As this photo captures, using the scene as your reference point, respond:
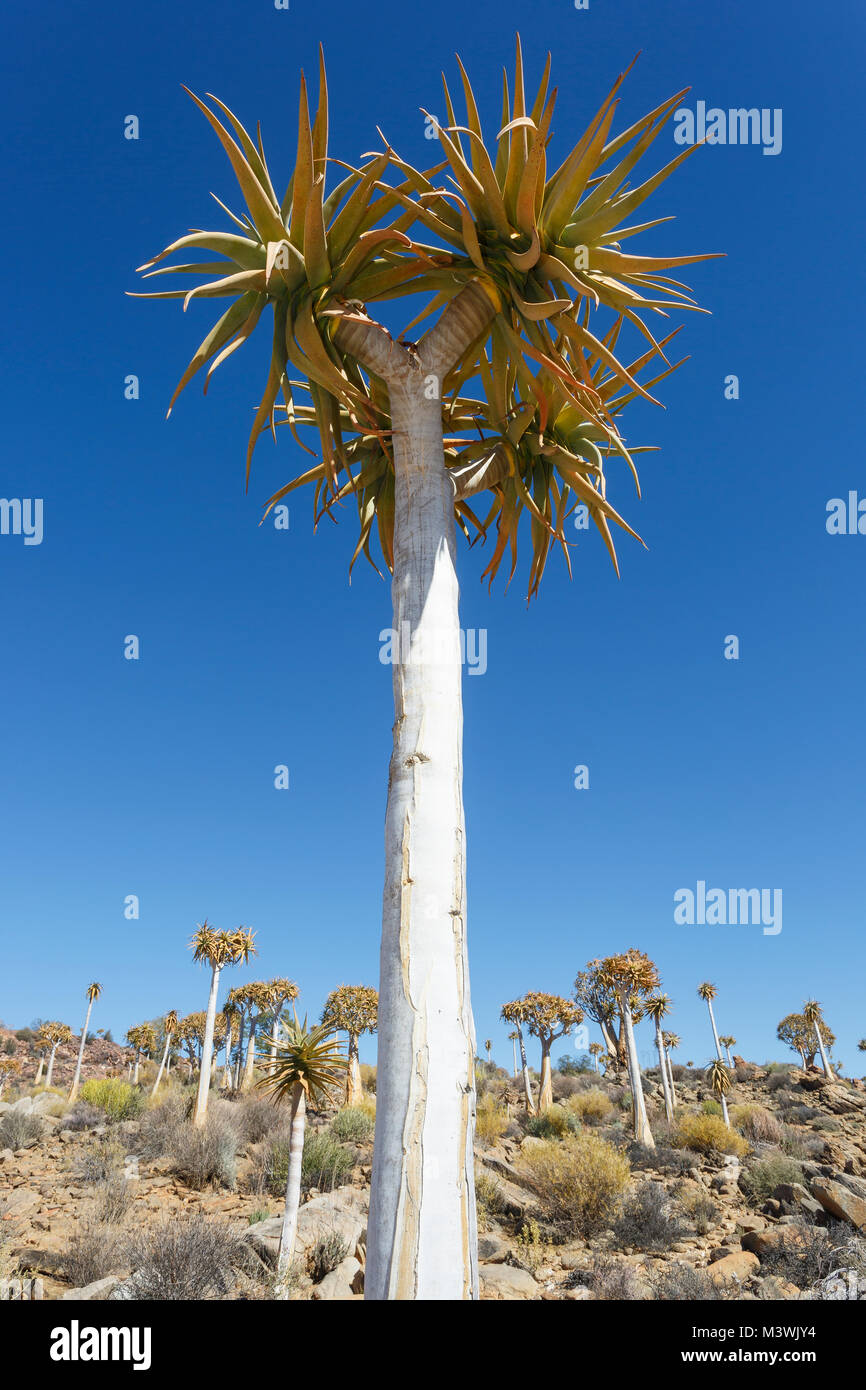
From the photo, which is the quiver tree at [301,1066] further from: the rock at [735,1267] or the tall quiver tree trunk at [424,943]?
the tall quiver tree trunk at [424,943]

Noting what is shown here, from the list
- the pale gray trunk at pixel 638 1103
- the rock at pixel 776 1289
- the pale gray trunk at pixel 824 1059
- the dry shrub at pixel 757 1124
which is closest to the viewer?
the rock at pixel 776 1289

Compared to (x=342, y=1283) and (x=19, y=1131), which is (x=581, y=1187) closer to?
(x=342, y=1283)

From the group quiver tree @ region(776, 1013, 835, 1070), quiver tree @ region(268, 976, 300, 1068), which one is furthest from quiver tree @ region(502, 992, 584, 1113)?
quiver tree @ region(776, 1013, 835, 1070)

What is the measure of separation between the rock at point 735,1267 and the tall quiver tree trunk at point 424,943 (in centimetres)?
1103

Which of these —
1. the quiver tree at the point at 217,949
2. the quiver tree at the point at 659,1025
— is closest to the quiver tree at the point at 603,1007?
the quiver tree at the point at 659,1025

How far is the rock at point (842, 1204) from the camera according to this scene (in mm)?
14082

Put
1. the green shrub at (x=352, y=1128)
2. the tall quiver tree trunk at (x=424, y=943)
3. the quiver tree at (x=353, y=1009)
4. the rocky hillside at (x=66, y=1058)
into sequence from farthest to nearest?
the rocky hillside at (x=66, y=1058) → the quiver tree at (x=353, y=1009) → the green shrub at (x=352, y=1128) → the tall quiver tree trunk at (x=424, y=943)

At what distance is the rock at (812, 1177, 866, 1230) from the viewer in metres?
14.1

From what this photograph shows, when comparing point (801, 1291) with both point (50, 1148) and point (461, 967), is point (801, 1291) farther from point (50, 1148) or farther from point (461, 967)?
point (50, 1148)

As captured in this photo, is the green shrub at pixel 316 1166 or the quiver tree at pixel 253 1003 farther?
the quiver tree at pixel 253 1003

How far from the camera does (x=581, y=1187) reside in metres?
15.3

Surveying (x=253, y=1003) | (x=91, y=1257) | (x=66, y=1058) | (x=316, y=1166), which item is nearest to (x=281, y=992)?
(x=253, y=1003)

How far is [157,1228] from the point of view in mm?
12719
